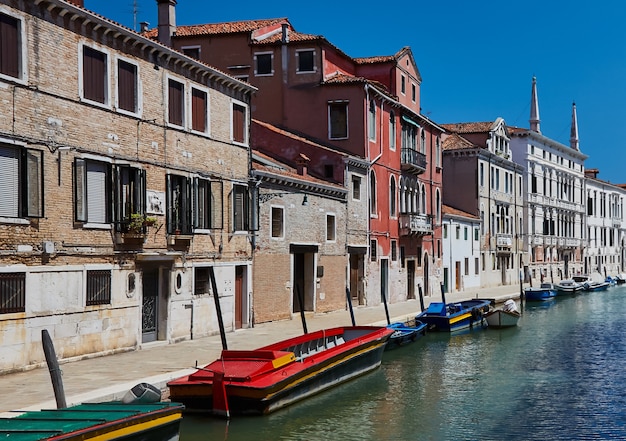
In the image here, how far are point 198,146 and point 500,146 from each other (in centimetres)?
3529

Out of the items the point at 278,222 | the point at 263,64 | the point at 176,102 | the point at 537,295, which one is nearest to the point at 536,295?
the point at 537,295

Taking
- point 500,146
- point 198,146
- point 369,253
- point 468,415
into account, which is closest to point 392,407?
point 468,415

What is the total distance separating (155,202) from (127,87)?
2.64 metres

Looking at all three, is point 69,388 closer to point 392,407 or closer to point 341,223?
point 392,407

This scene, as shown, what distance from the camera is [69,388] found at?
12516mm

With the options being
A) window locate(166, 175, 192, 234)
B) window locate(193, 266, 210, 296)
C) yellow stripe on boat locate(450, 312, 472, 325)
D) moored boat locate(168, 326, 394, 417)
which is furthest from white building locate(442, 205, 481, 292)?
moored boat locate(168, 326, 394, 417)

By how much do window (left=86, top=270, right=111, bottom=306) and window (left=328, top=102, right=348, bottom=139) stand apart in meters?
16.0

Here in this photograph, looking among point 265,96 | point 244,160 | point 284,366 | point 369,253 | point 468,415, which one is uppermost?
point 265,96

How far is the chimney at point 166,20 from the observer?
2192cm

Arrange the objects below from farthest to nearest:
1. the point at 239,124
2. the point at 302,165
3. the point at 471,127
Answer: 1. the point at 471,127
2. the point at 302,165
3. the point at 239,124

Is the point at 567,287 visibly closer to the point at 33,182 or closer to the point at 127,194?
the point at 127,194

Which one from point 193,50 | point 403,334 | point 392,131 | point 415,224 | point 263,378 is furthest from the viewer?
point 415,224

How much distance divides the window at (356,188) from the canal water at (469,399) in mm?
7115

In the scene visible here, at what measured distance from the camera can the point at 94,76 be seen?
53.4ft
